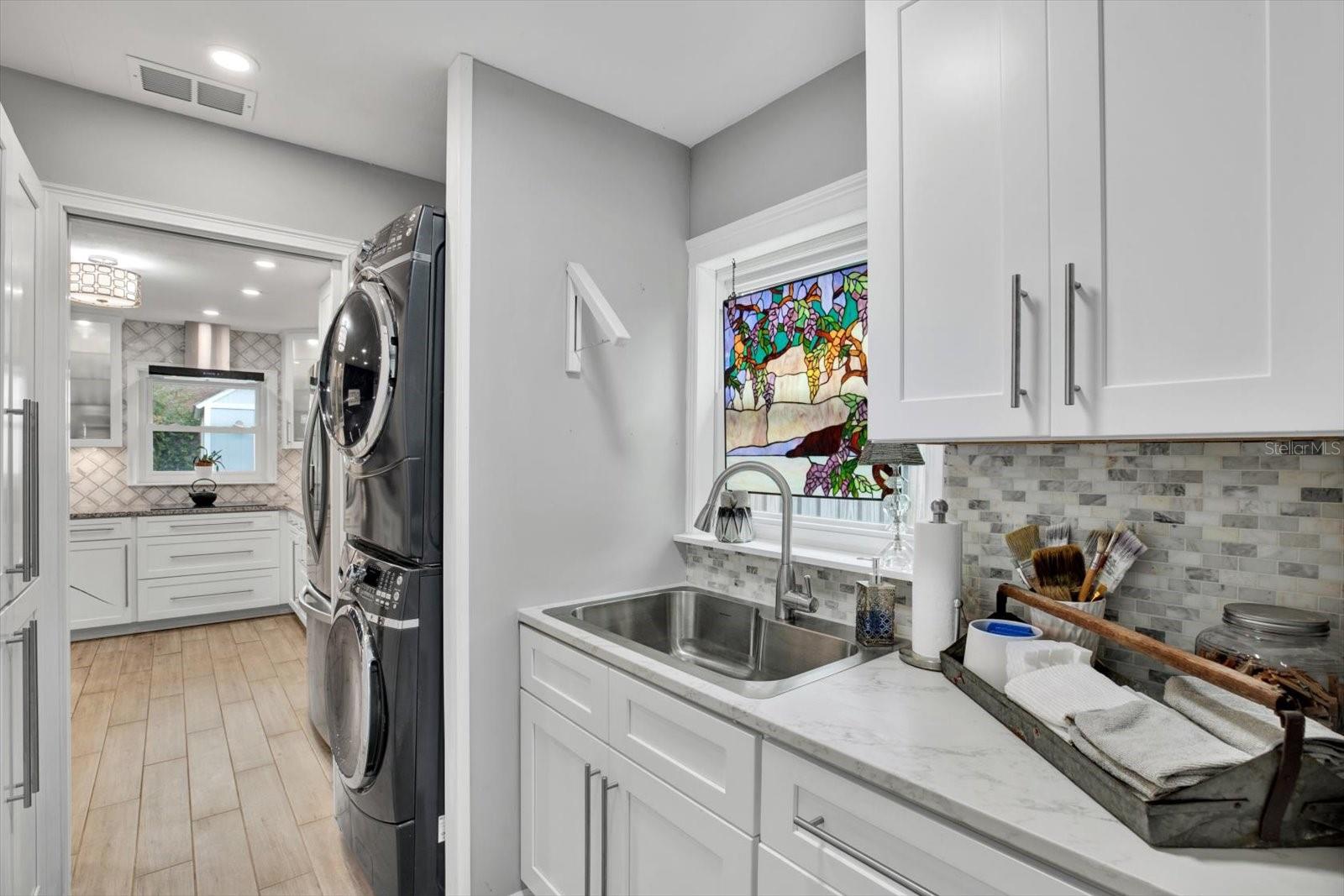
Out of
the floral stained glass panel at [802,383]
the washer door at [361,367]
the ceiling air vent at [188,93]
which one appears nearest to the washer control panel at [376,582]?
the washer door at [361,367]

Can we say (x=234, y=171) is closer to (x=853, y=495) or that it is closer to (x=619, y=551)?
(x=619, y=551)

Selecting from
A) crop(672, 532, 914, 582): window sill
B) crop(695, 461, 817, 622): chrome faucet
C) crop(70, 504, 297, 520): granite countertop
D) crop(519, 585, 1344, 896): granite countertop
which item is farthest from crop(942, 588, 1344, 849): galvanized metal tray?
crop(70, 504, 297, 520): granite countertop

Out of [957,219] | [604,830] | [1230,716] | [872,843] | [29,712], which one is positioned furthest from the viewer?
[29,712]

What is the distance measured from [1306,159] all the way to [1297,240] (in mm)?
97

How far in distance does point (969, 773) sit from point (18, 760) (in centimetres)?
211

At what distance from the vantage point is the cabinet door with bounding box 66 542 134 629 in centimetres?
452

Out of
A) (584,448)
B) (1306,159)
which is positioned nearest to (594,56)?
(584,448)

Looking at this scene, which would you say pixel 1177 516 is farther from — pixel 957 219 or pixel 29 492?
pixel 29 492

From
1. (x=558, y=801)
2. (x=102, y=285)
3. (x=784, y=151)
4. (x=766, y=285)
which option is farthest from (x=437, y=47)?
(x=102, y=285)

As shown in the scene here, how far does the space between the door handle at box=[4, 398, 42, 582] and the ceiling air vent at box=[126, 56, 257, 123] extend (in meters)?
0.98

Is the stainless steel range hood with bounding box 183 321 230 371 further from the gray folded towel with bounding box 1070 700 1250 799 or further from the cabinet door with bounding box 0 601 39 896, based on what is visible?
the gray folded towel with bounding box 1070 700 1250 799

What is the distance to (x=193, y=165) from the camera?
6.89 ft

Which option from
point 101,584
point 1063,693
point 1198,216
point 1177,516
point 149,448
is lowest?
point 101,584

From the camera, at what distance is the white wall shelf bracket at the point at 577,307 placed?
1.89m
